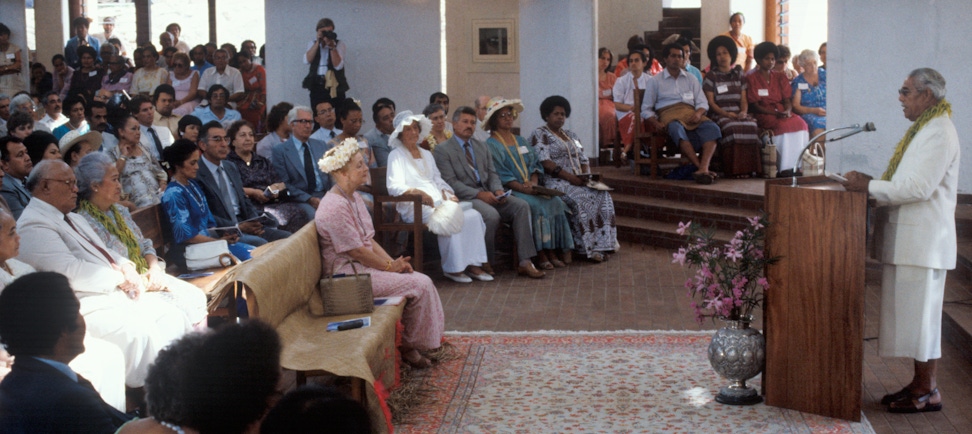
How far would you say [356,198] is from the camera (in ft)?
19.9

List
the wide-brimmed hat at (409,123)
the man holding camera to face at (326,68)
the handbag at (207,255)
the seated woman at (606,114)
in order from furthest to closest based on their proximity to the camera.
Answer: the seated woman at (606,114), the man holding camera to face at (326,68), the wide-brimmed hat at (409,123), the handbag at (207,255)

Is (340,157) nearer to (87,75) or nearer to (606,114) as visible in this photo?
(606,114)

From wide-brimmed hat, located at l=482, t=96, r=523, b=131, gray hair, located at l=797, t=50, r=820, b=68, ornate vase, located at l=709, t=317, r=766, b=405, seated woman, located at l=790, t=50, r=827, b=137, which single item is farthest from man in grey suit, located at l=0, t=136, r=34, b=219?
gray hair, located at l=797, t=50, r=820, b=68

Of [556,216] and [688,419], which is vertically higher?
[556,216]

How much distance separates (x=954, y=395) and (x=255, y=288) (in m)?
3.40

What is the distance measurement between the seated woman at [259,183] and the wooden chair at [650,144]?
3.97 m

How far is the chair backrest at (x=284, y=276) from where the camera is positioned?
4680mm

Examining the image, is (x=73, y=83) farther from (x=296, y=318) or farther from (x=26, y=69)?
(x=296, y=318)

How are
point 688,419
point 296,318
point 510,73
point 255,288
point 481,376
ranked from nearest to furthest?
point 255,288
point 688,419
point 296,318
point 481,376
point 510,73

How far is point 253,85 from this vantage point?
13.3 meters

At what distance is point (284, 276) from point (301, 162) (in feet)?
11.9

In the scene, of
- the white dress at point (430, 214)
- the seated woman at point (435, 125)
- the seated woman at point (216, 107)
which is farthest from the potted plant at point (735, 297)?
the seated woman at point (216, 107)

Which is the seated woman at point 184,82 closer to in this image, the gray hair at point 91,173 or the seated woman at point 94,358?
the gray hair at point 91,173

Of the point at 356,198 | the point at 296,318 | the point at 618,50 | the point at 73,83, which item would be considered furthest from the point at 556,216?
the point at 618,50
